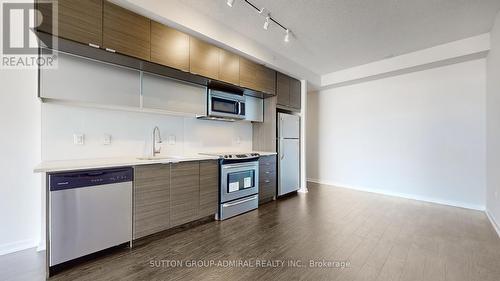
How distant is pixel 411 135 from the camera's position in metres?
4.31

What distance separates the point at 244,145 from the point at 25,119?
3.12 metres

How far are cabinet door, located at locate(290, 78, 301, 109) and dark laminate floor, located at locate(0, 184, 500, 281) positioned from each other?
224 centimetres

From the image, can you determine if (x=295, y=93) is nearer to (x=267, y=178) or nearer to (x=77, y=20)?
(x=267, y=178)

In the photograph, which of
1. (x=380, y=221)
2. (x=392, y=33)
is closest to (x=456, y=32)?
(x=392, y=33)

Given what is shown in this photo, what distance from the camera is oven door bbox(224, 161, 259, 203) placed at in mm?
3135

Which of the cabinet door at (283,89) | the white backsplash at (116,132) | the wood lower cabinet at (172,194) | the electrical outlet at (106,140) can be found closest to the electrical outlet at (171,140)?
the white backsplash at (116,132)

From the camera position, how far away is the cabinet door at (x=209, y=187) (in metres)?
2.88

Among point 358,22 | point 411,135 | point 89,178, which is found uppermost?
point 358,22

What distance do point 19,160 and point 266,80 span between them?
3.43 m

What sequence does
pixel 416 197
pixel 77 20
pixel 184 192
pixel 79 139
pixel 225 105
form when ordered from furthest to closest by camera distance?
pixel 416 197 < pixel 225 105 < pixel 184 192 < pixel 79 139 < pixel 77 20

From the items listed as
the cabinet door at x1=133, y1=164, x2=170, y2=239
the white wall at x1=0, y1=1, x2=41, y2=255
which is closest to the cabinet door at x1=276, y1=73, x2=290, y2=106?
the cabinet door at x1=133, y1=164, x2=170, y2=239

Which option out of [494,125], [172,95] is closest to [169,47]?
[172,95]

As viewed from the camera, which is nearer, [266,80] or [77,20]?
[77,20]

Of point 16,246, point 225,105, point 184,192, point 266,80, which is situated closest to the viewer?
point 16,246
